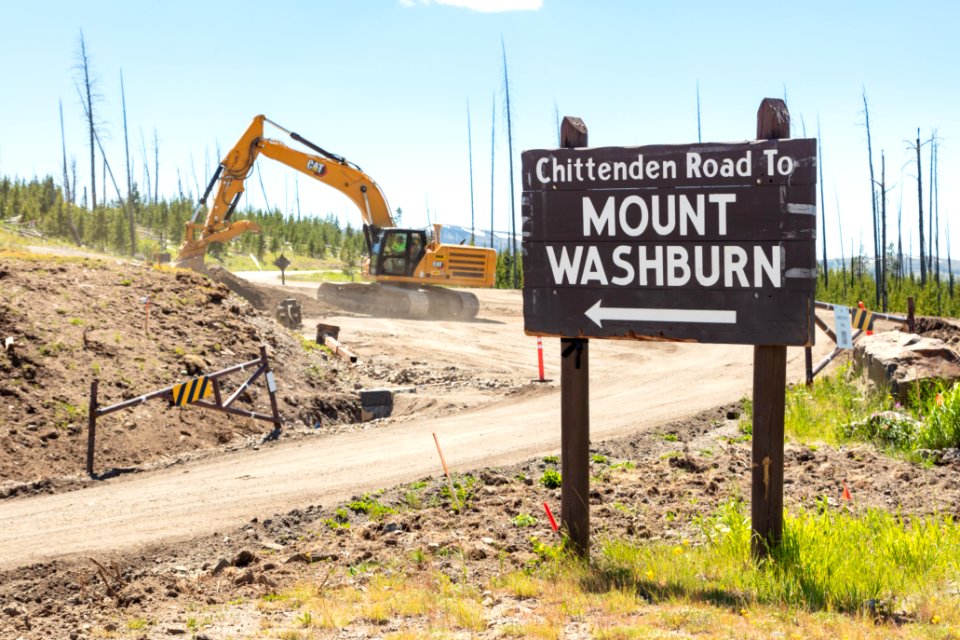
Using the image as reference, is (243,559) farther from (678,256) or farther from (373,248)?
(373,248)

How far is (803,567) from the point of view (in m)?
6.15

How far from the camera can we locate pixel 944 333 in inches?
826

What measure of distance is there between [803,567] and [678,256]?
230 cm

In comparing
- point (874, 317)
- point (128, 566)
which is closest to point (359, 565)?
point (128, 566)

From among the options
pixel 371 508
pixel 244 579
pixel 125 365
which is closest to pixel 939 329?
pixel 371 508

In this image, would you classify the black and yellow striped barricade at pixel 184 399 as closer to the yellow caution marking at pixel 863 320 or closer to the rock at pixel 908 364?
the rock at pixel 908 364

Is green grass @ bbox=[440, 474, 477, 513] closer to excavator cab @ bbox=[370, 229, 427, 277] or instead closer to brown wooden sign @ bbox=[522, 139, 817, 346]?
brown wooden sign @ bbox=[522, 139, 817, 346]

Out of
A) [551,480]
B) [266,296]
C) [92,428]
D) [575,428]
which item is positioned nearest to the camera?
[575,428]

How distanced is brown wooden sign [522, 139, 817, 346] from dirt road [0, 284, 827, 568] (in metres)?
4.47

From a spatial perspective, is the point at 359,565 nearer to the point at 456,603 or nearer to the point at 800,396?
the point at 456,603

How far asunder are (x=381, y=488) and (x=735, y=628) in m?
5.71

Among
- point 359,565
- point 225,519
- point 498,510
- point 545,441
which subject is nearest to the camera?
point 359,565

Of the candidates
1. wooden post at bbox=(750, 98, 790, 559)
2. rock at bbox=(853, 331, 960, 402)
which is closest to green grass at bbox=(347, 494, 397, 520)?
wooden post at bbox=(750, 98, 790, 559)

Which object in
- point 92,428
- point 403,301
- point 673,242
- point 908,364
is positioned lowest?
point 92,428
